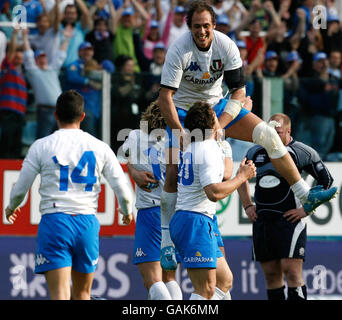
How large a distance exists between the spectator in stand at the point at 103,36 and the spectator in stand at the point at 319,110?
11.0ft

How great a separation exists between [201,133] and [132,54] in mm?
6984

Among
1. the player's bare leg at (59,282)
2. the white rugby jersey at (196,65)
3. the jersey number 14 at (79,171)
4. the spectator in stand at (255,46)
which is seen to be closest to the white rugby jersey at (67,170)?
the jersey number 14 at (79,171)

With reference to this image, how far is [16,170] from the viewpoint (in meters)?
12.7

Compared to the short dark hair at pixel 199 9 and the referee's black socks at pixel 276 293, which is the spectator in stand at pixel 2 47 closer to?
the short dark hair at pixel 199 9

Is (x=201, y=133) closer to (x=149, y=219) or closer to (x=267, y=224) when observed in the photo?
(x=149, y=219)

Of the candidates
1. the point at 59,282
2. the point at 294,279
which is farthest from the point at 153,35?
the point at 59,282

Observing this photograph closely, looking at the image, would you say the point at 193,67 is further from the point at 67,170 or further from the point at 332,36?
the point at 332,36

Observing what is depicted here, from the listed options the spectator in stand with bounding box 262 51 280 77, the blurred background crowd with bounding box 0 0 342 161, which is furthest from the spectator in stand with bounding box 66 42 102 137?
the spectator in stand with bounding box 262 51 280 77

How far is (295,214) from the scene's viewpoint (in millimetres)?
10102

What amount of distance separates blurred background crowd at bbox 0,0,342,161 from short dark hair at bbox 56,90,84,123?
5018mm

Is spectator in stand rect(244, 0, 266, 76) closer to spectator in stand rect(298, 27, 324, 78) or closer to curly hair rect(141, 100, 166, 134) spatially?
spectator in stand rect(298, 27, 324, 78)
